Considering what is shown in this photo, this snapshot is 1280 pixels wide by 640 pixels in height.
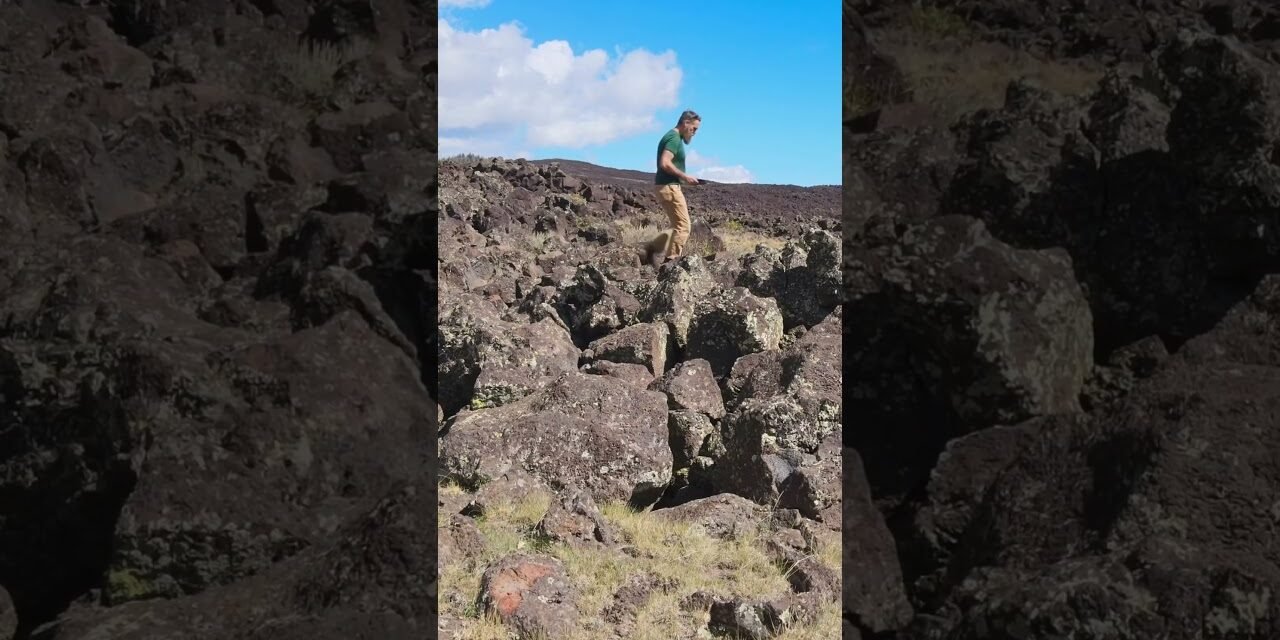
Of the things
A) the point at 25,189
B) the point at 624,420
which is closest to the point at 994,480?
the point at 25,189

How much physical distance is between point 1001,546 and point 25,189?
1740mm

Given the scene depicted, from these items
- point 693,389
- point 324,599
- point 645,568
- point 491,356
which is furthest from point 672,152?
point 324,599

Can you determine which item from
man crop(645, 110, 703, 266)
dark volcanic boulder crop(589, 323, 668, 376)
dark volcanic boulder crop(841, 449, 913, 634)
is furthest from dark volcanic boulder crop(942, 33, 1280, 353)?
man crop(645, 110, 703, 266)

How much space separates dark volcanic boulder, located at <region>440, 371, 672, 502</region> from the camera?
5.91 metres

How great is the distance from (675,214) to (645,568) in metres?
Result: 6.41

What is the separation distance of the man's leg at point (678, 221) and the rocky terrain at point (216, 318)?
853 cm

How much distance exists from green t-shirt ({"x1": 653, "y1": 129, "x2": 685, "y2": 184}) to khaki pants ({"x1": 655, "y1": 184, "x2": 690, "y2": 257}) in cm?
8

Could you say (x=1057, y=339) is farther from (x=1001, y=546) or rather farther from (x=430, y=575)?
(x=430, y=575)

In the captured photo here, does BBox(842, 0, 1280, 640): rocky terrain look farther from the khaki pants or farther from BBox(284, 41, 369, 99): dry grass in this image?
the khaki pants

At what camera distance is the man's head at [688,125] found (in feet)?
32.9

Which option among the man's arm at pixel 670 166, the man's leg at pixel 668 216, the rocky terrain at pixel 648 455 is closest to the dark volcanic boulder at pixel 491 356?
the rocky terrain at pixel 648 455

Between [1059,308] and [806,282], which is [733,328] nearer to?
[806,282]

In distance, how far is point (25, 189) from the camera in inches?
80.3

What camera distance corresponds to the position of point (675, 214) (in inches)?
433
